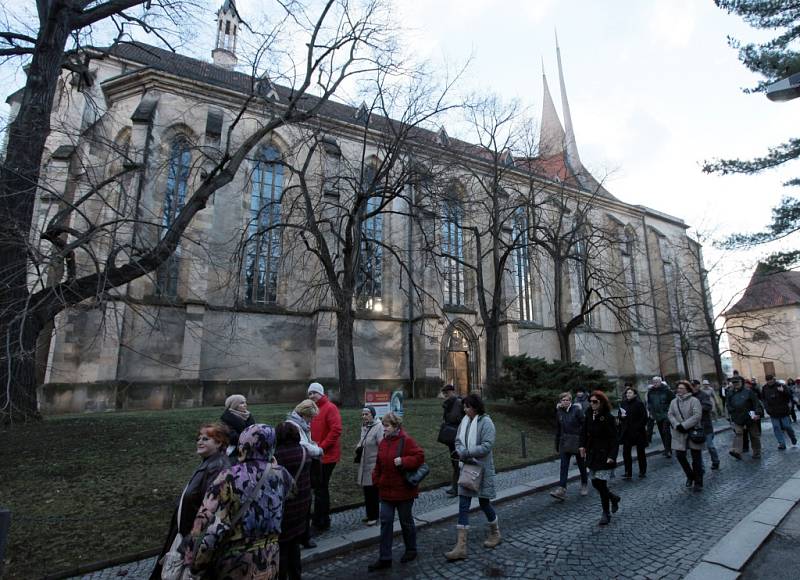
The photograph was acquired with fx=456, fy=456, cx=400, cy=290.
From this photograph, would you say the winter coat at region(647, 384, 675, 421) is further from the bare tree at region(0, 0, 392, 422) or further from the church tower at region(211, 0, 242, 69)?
the church tower at region(211, 0, 242, 69)

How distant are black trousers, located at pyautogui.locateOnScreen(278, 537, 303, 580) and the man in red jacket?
4.92 ft

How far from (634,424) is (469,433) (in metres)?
5.14

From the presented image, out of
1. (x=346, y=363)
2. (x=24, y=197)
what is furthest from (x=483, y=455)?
(x=346, y=363)

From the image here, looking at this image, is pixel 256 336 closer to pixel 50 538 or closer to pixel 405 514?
pixel 50 538

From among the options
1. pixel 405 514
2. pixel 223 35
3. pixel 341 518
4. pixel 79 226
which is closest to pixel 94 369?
pixel 79 226

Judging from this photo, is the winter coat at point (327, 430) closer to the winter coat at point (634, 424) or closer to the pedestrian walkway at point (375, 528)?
the pedestrian walkway at point (375, 528)

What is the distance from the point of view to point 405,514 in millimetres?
4539

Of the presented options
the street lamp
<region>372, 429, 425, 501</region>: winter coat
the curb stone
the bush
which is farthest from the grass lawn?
the street lamp

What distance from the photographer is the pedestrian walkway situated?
4.58 meters

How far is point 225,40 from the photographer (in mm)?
31859

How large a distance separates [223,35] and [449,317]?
25.6 metres

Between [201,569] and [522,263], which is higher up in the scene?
[522,263]

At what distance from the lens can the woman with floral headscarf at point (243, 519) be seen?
Answer: 2.42 meters

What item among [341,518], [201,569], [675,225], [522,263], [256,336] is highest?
[675,225]
